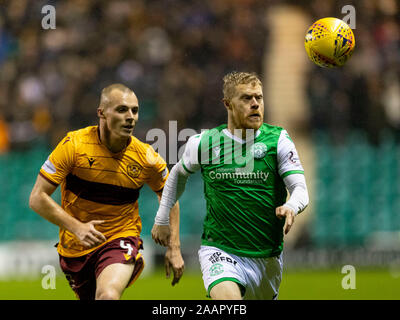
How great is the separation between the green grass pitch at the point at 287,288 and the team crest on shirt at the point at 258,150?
4.70 meters

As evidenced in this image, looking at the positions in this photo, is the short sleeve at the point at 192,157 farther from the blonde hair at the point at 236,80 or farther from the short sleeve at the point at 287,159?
the short sleeve at the point at 287,159

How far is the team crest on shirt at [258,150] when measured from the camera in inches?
271

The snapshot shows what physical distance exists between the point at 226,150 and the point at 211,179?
11.1 inches

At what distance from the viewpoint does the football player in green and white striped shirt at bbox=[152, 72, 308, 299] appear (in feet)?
22.5

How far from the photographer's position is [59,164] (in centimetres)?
709

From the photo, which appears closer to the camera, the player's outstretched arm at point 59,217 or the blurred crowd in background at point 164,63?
the player's outstretched arm at point 59,217

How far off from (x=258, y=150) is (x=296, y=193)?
0.61 metres

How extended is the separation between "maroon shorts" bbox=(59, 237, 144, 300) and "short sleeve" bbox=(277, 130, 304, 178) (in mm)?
1485

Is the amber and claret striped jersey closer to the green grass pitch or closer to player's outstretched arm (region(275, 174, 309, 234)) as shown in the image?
player's outstretched arm (region(275, 174, 309, 234))
